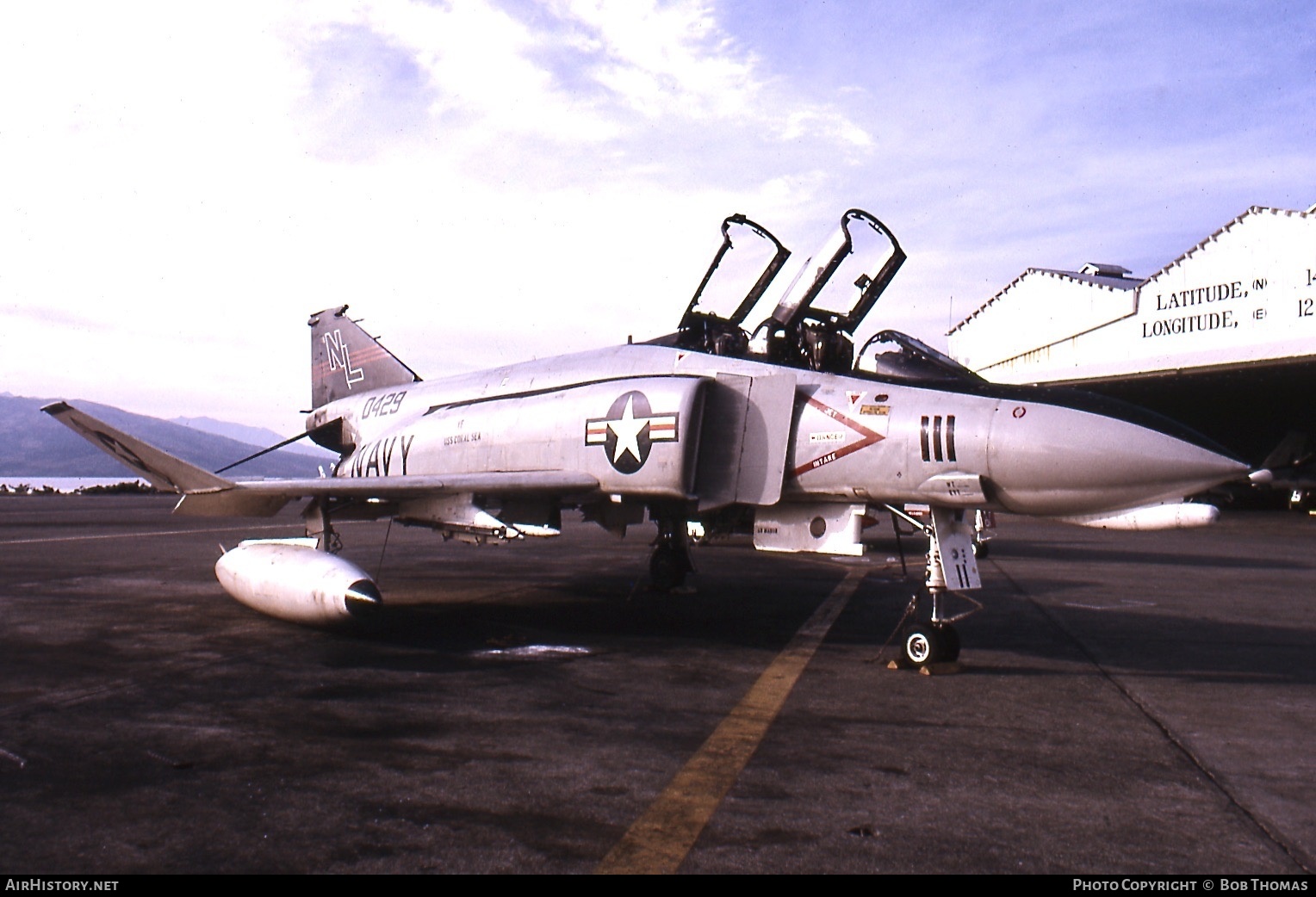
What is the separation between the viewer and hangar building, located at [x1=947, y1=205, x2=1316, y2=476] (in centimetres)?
2834

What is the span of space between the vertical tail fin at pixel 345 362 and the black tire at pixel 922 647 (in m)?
9.44

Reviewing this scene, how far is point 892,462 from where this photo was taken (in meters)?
7.29

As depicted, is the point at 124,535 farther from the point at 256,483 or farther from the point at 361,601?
the point at 361,601

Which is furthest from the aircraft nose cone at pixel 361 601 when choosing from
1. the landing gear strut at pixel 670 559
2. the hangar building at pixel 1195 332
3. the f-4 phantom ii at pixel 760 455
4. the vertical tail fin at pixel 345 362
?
the hangar building at pixel 1195 332

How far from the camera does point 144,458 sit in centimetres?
899

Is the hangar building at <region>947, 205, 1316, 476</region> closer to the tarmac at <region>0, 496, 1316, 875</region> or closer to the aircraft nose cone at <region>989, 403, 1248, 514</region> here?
the tarmac at <region>0, 496, 1316, 875</region>

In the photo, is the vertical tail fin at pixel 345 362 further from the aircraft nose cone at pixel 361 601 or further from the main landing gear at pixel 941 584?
the main landing gear at pixel 941 584

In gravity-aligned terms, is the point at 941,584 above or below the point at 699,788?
above

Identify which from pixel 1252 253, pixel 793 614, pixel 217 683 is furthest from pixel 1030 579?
pixel 1252 253

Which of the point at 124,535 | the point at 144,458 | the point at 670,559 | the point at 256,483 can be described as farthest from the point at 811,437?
the point at 124,535

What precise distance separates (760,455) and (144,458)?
246 inches

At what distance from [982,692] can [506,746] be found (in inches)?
139

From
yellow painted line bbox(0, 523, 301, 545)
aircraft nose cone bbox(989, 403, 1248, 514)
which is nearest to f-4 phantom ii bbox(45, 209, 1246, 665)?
aircraft nose cone bbox(989, 403, 1248, 514)

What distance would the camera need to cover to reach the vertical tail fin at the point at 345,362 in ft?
48.4
